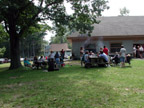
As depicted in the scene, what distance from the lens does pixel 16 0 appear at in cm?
1081

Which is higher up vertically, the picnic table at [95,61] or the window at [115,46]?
the window at [115,46]

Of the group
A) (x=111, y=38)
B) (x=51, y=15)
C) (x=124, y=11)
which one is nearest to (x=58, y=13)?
(x=51, y=15)

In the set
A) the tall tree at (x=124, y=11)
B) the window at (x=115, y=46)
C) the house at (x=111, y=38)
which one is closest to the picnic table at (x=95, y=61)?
the house at (x=111, y=38)

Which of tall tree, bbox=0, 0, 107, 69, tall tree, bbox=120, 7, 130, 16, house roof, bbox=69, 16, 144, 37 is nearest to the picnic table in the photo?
tall tree, bbox=0, 0, 107, 69

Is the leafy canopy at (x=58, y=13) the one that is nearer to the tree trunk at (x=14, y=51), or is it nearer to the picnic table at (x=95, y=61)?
the tree trunk at (x=14, y=51)

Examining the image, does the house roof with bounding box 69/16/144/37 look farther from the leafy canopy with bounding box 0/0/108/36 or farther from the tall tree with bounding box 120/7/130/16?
the tall tree with bounding box 120/7/130/16

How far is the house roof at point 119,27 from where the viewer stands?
1902cm

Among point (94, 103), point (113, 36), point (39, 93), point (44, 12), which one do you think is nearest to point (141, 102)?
point (94, 103)

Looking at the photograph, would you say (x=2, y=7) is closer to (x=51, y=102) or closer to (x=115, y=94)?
(x=51, y=102)

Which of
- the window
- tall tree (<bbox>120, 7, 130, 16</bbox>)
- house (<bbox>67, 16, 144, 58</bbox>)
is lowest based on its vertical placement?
the window

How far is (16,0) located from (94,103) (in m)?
9.63

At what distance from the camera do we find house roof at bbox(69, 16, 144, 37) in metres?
19.0

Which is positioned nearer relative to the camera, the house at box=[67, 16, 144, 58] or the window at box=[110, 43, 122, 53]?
the house at box=[67, 16, 144, 58]

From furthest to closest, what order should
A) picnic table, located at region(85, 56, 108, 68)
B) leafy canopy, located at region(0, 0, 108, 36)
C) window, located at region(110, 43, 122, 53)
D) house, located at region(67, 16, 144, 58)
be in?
window, located at region(110, 43, 122, 53) < house, located at region(67, 16, 144, 58) < leafy canopy, located at region(0, 0, 108, 36) < picnic table, located at region(85, 56, 108, 68)
